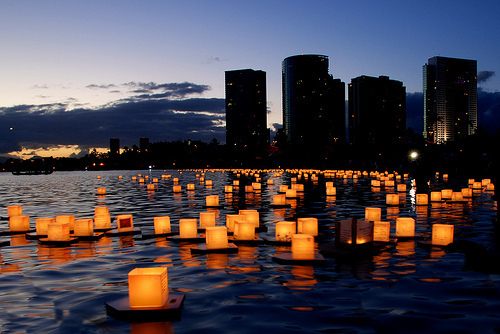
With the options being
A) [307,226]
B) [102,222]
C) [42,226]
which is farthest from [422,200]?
[42,226]

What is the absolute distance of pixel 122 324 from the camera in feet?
22.3

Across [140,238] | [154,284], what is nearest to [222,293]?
[154,284]

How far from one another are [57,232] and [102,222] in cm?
283

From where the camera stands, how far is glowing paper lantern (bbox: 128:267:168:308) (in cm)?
722

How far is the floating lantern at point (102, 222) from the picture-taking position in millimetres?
16578

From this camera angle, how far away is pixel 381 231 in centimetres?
1301

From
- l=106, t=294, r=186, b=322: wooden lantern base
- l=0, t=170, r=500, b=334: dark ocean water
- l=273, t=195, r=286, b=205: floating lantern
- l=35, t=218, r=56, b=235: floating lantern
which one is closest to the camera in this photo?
l=0, t=170, r=500, b=334: dark ocean water

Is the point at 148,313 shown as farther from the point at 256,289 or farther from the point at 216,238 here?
the point at 216,238

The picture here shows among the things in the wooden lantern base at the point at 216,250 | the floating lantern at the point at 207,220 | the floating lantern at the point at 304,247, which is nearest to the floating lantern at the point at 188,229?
the floating lantern at the point at 207,220

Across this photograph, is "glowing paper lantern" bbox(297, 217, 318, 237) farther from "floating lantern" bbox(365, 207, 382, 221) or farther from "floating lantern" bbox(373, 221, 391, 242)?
"floating lantern" bbox(365, 207, 382, 221)

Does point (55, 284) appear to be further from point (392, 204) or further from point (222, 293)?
point (392, 204)

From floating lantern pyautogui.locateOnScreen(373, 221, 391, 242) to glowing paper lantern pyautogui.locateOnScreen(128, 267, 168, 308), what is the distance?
298 inches

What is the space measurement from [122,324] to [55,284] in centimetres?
301

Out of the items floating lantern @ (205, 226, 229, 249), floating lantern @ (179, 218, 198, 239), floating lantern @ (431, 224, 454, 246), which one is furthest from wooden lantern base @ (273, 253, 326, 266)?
floating lantern @ (179, 218, 198, 239)
